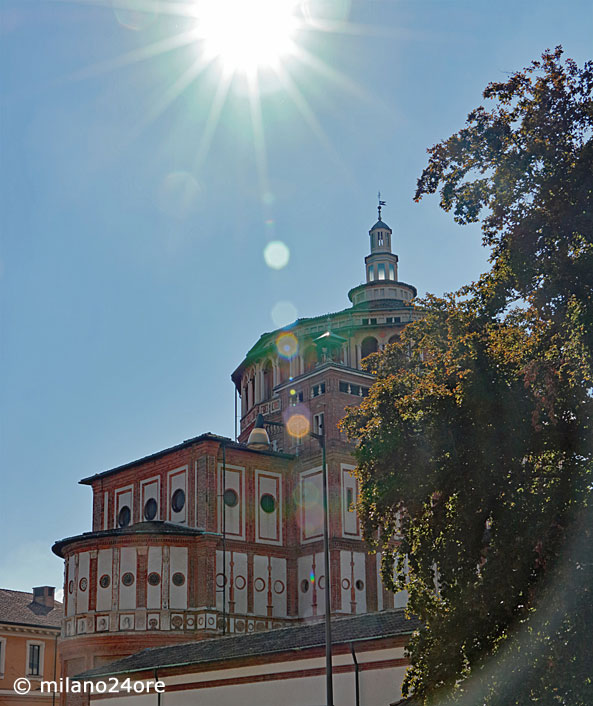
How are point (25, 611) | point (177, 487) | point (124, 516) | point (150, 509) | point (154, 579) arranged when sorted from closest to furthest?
point (154, 579)
point (177, 487)
point (150, 509)
point (124, 516)
point (25, 611)

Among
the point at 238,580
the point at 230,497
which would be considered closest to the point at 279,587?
the point at 238,580

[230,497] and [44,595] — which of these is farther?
[44,595]

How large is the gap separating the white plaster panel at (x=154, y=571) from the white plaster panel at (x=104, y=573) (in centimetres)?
179

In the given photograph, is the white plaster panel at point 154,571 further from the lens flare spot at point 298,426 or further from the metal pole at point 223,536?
the lens flare spot at point 298,426

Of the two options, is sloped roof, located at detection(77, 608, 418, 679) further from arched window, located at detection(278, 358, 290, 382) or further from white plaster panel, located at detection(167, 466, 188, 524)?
arched window, located at detection(278, 358, 290, 382)

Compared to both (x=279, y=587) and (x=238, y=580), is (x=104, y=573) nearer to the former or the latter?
(x=238, y=580)

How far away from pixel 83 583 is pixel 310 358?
23.5 m

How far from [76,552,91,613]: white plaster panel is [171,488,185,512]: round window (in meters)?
5.48

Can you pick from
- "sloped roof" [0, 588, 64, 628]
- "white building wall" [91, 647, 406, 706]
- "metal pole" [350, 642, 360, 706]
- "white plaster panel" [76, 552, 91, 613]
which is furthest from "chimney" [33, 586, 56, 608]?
"metal pole" [350, 642, 360, 706]

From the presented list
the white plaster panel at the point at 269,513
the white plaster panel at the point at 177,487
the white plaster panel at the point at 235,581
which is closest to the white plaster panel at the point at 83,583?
the white plaster panel at the point at 177,487

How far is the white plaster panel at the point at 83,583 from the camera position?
147ft

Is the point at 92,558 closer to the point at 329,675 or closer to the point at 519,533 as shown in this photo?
the point at 329,675

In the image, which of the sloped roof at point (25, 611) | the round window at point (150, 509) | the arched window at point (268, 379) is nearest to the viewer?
the round window at point (150, 509)

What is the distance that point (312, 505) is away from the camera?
164 feet
